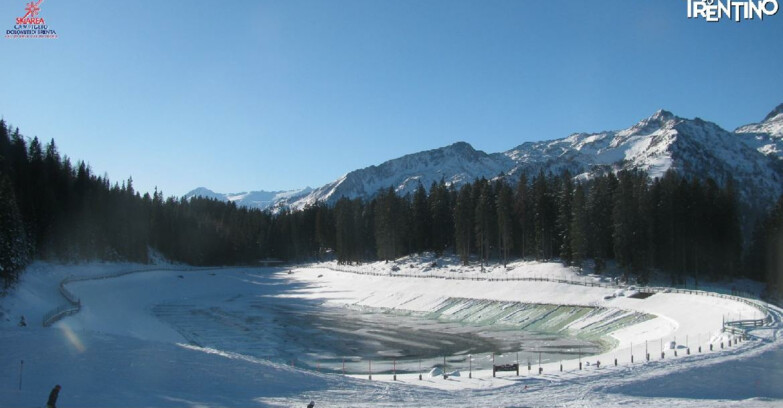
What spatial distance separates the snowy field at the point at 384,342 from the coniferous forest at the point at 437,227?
5803 millimetres

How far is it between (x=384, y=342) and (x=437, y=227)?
206 ft

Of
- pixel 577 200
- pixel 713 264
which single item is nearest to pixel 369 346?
pixel 577 200

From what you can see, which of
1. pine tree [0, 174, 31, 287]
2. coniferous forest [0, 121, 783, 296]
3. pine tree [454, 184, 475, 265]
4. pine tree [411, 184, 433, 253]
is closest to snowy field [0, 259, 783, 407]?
pine tree [0, 174, 31, 287]

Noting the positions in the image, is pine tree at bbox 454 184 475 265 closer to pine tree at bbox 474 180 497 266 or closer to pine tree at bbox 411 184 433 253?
pine tree at bbox 474 180 497 266

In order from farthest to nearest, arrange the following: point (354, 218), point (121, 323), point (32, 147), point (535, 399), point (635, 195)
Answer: point (354, 218) < point (32, 147) < point (635, 195) < point (121, 323) < point (535, 399)

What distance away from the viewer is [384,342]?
52469 mm

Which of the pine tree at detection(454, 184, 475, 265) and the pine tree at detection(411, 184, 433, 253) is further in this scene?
the pine tree at detection(411, 184, 433, 253)

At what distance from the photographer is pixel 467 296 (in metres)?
76.5

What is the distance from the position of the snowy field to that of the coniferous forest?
5803 millimetres

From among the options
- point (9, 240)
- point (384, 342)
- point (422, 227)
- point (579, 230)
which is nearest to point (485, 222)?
point (422, 227)

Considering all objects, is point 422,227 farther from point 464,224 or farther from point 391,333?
point 391,333

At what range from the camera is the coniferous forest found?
74.2 metres

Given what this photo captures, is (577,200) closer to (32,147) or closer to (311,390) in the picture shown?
(311,390)

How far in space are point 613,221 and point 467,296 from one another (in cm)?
2213
